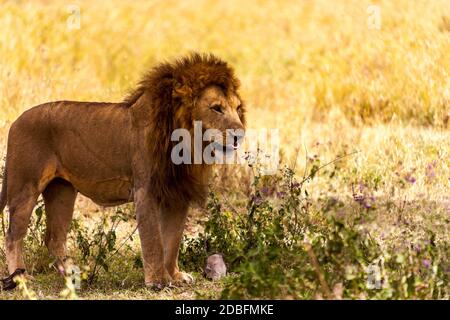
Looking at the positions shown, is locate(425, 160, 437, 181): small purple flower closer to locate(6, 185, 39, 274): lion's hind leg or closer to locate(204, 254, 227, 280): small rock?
locate(204, 254, 227, 280): small rock

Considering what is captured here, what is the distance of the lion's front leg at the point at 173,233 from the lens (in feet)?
22.0

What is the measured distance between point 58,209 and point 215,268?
1.14 metres

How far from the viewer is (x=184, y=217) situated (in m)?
6.76

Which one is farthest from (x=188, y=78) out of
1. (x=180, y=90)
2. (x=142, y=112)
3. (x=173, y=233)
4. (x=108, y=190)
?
(x=173, y=233)

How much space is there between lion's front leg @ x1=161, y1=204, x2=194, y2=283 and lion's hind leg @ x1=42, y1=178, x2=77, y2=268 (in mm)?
729

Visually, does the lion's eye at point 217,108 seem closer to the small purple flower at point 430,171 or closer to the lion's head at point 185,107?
the lion's head at point 185,107

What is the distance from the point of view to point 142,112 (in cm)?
655

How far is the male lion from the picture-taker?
21.1 ft

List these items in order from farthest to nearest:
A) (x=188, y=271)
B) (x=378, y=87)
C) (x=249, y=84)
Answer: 1. (x=249, y=84)
2. (x=378, y=87)
3. (x=188, y=271)

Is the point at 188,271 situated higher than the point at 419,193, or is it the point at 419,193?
the point at 419,193

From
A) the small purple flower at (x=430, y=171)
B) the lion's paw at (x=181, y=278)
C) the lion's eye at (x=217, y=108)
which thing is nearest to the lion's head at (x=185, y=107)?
the lion's eye at (x=217, y=108)
